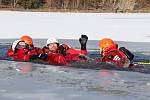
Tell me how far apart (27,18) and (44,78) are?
14719mm

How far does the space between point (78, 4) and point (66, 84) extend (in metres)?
25.3

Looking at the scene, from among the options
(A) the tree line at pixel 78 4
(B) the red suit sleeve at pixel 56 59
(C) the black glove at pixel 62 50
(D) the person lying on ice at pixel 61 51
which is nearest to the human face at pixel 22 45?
(D) the person lying on ice at pixel 61 51

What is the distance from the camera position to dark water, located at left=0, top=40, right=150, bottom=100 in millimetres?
4957

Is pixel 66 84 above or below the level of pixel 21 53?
above

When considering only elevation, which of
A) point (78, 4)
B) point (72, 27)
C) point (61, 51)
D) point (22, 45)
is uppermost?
point (78, 4)

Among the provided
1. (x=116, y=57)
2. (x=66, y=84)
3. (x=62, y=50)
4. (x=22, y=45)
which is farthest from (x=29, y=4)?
(x=66, y=84)

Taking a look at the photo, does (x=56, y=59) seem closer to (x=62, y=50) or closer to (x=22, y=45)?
(x=62, y=50)

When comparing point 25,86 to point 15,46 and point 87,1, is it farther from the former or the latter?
point 87,1

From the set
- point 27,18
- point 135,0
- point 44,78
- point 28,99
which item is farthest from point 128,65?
point 135,0

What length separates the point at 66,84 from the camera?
225 inches

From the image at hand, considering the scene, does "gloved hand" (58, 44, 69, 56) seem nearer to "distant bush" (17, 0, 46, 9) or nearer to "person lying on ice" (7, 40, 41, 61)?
"person lying on ice" (7, 40, 41, 61)

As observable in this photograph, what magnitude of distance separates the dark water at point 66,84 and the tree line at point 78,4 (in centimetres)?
2176

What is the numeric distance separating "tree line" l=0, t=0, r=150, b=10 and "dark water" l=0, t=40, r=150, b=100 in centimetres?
2176

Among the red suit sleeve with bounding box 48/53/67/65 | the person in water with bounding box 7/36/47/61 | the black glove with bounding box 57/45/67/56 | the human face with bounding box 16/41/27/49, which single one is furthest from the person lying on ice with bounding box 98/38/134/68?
the human face with bounding box 16/41/27/49
